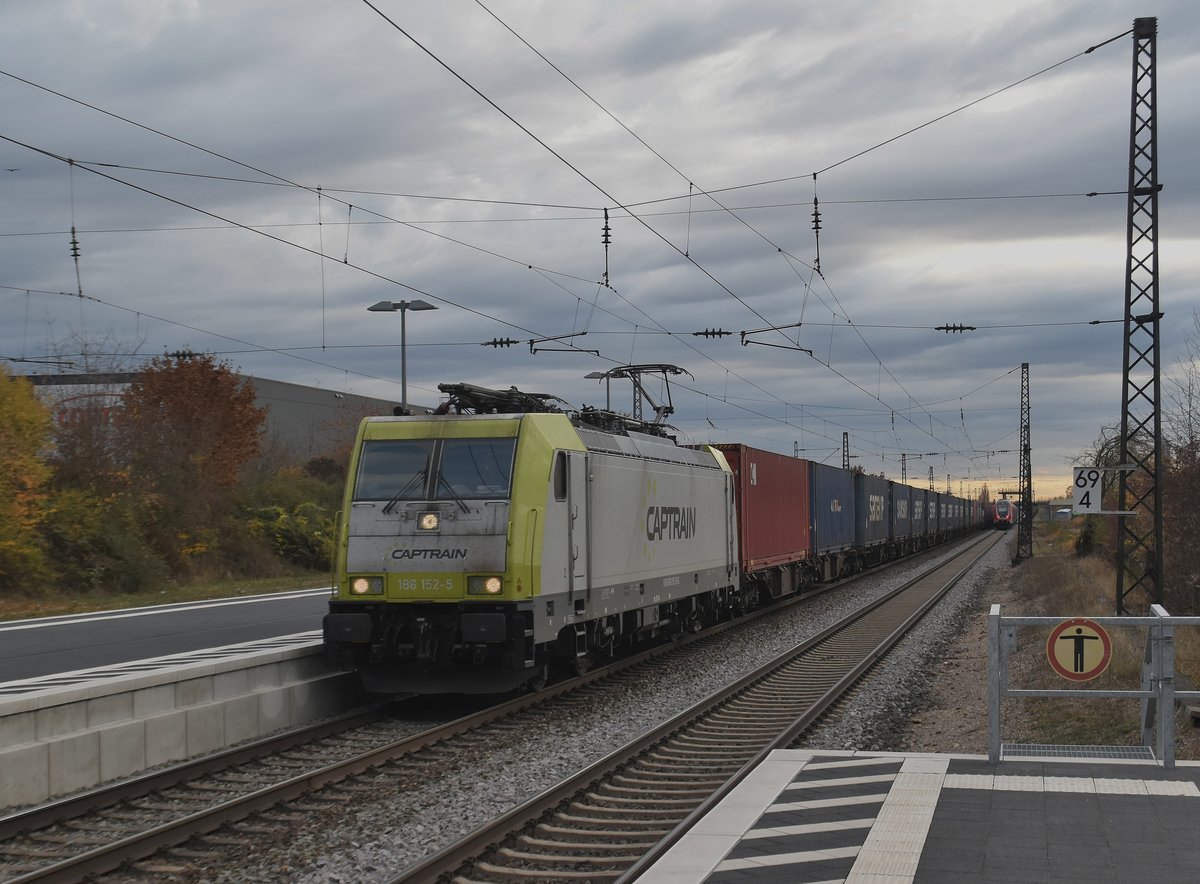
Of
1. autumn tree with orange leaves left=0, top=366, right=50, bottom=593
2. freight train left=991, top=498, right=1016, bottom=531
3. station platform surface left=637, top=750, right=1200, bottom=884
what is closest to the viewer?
station platform surface left=637, top=750, right=1200, bottom=884

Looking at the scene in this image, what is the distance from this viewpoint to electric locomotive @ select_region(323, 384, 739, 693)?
12547mm

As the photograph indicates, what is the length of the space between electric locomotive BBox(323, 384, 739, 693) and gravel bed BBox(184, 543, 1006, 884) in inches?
40.4

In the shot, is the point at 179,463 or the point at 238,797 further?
the point at 179,463

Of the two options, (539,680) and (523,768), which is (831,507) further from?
(523,768)

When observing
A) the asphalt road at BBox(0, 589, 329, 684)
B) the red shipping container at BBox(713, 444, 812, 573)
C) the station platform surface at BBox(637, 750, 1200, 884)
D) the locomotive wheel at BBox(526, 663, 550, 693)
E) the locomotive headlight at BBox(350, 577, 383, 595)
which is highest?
the red shipping container at BBox(713, 444, 812, 573)

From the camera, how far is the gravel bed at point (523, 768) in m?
7.66

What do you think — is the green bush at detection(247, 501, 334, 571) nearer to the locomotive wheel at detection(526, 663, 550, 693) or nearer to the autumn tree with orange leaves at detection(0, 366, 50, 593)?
the autumn tree with orange leaves at detection(0, 366, 50, 593)

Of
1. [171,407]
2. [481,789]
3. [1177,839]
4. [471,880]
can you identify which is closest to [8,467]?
[171,407]

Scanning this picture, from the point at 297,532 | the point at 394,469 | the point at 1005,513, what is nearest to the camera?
the point at 394,469

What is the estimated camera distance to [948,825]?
22.8 ft

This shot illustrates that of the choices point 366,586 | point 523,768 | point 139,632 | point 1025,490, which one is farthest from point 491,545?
point 1025,490

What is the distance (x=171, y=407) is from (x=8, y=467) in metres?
10.8

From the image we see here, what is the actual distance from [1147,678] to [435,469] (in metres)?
7.43

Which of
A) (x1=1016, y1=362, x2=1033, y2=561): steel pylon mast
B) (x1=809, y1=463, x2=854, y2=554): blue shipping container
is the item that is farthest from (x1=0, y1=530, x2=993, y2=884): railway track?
(x1=1016, y1=362, x2=1033, y2=561): steel pylon mast
